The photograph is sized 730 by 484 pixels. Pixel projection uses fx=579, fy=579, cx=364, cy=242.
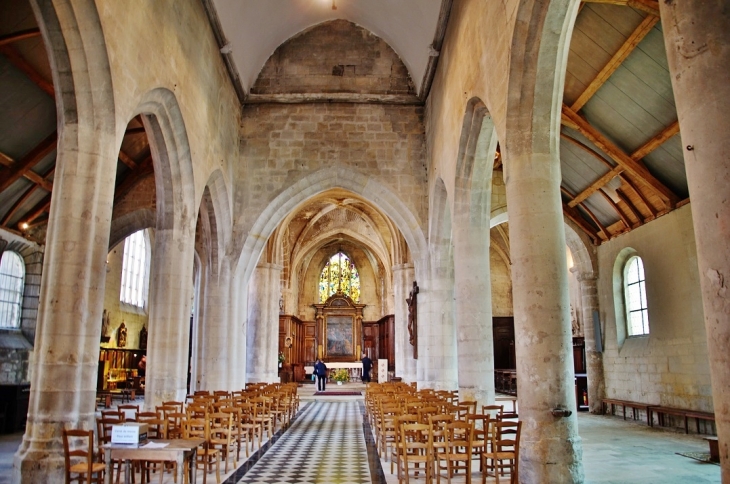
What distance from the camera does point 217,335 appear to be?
15812 mm

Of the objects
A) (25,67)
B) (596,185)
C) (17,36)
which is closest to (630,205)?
(596,185)

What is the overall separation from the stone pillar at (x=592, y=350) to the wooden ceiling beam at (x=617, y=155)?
4.32 meters

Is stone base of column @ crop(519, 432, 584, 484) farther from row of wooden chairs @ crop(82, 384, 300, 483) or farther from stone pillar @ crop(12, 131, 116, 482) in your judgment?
stone pillar @ crop(12, 131, 116, 482)

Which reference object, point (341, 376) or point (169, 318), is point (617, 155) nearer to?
point (169, 318)

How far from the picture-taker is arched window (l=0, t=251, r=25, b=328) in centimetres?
1581

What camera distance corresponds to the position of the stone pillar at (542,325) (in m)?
6.51

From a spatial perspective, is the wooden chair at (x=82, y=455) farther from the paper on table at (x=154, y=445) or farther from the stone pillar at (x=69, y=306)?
the stone pillar at (x=69, y=306)

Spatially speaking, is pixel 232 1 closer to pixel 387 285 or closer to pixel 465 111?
pixel 465 111

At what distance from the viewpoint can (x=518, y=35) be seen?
7.69 m

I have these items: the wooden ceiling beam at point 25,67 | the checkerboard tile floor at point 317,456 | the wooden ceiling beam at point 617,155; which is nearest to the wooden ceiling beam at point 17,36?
the wooden ceiling beam at point 25,67

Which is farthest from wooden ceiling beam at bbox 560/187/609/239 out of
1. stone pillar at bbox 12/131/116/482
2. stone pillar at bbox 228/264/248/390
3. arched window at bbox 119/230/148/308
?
arched window at bbox 119/230/148/308

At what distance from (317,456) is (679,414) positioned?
25.8 feet

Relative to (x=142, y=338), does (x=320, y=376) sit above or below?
below

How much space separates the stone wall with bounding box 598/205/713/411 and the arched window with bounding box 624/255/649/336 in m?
0.36
